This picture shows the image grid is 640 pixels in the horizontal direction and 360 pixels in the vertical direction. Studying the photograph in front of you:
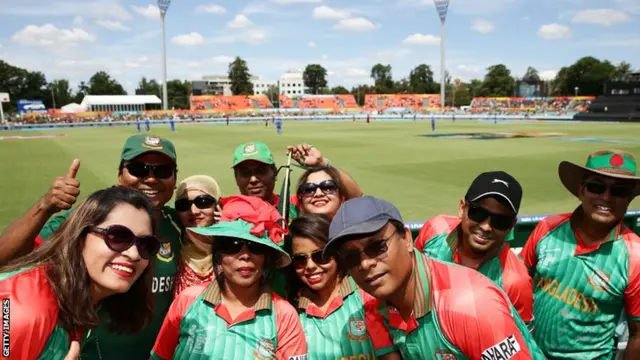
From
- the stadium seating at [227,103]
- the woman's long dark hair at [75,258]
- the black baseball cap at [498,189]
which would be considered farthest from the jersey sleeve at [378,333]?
the stadium seating at [227,103]

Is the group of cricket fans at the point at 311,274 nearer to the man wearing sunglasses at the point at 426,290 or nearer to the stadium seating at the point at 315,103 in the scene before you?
the man wearing sunglasses at the point at 426,290

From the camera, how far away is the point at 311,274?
116 inches

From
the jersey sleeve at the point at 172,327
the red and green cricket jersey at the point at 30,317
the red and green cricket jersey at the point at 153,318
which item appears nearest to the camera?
the red and green cricket jersey at the point at 30,317

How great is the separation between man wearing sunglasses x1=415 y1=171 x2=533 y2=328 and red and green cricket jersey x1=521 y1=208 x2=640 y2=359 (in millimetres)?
479

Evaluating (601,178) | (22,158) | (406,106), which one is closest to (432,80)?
(406,106)

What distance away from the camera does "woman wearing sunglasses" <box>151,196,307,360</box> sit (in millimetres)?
2568

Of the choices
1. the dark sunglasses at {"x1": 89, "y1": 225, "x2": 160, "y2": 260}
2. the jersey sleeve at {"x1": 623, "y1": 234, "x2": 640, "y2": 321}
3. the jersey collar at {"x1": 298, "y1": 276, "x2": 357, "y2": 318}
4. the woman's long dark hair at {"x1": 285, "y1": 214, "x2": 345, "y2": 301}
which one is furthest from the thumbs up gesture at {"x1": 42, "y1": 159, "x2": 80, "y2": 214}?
the jersey sleeve at {"x1": 623, "y1": 234, "x2": 640, "y2": 321}

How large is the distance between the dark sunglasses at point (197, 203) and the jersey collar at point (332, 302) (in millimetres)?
1112

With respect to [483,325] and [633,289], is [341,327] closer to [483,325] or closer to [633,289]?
[483,325]

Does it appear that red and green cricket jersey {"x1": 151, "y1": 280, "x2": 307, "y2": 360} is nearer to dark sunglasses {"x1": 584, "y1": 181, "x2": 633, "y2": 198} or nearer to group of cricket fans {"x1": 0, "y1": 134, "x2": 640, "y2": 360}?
group of cricket fans {"x1": 0, "y1": 134, "x2": 640, "y2": 360}

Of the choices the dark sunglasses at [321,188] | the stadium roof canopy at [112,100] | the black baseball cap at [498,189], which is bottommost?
the dark sunglasses at [321,188]

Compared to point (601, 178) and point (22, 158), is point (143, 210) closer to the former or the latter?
point (601, 178)

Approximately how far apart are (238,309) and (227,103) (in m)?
97.2

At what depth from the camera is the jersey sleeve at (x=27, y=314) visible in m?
1.89
